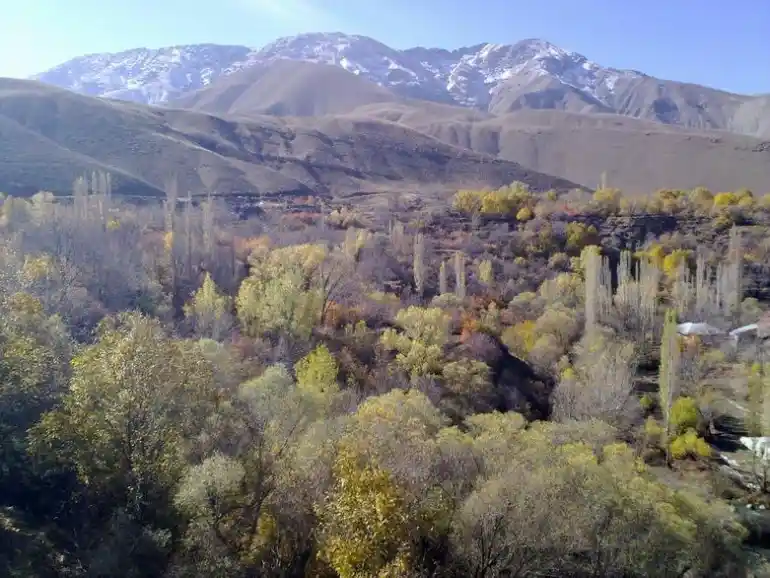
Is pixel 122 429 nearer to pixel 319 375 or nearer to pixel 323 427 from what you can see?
pixel 323 427

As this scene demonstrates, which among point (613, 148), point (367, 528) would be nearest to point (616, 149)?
point (613, 148)

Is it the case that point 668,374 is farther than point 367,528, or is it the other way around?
point 668,374

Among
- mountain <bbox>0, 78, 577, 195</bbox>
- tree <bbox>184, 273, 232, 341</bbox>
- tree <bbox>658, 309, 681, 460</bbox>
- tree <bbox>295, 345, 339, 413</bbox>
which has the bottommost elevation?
tree <bbox>658, 309, 681, 460</bbox>

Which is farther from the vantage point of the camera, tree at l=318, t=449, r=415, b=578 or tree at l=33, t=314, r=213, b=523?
tree at l=33, t=314, r=213, b=523

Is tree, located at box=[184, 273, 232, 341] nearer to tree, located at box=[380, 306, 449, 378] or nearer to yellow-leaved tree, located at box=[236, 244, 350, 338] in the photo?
yellow-leaved tree, located at box=[236, 244, 350, 338]

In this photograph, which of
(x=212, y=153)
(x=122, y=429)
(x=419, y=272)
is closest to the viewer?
(x=122, y=429)

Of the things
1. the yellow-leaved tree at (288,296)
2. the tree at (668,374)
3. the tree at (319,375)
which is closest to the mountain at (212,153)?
the yellow-leaved tree at (288,296)

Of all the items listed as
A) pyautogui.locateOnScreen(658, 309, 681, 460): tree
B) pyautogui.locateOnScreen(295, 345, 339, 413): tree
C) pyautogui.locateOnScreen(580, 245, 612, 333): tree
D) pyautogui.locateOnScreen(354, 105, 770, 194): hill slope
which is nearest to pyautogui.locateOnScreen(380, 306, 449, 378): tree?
pyautogui.locateOnScreen(295, 345, 339, 413): tree

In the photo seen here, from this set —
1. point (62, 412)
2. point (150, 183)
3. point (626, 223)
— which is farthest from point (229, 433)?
point (150, 183)
